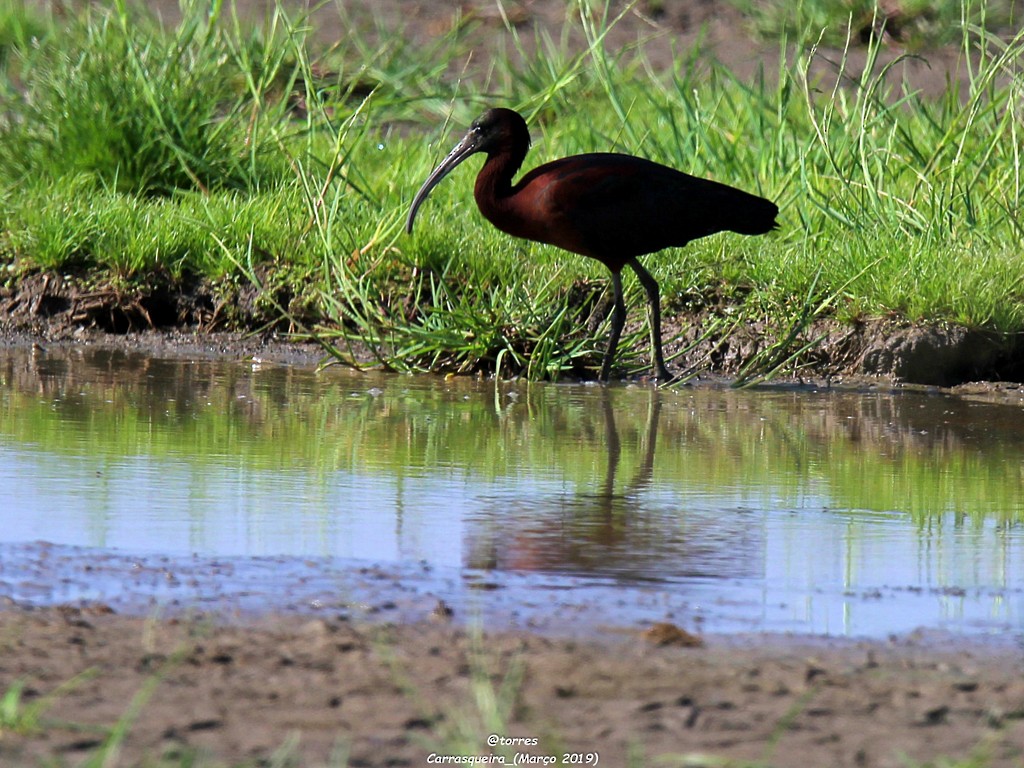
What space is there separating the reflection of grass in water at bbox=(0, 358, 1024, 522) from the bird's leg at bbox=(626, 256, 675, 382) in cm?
22

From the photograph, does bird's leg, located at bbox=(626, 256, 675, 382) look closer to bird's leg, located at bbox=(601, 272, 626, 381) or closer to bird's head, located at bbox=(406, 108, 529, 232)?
bird's leg, located at bbox=(601, 272, 626, 381)

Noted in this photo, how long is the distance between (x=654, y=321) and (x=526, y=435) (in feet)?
4.57

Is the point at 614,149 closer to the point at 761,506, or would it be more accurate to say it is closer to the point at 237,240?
the point at 237,240

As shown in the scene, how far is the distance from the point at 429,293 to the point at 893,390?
1936 millimetres

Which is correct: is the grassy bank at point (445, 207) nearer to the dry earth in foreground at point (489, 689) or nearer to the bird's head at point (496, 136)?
the bird's head at point (496, 136)

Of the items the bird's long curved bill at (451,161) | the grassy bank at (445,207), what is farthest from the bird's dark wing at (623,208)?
the bird's long curved bill at (451,161)

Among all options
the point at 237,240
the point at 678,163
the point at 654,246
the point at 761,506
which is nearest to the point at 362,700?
the point at 761,506

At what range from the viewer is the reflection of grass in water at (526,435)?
14.4 feet

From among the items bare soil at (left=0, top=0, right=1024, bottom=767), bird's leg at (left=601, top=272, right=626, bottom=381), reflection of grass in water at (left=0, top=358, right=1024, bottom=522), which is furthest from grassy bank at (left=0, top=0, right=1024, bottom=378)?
bare soil at (left=0, top=0, right=1024, bottom=767)

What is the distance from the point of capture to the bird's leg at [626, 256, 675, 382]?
6336 mm

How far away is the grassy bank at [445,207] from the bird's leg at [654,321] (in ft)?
0.53

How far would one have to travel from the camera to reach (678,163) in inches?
307

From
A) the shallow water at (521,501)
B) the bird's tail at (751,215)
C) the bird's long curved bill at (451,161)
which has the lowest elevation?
the shallow water at (521,501)

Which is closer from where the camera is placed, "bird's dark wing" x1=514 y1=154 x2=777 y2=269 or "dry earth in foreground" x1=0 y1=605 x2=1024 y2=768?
A: "dry earth in foreground" x1=0 y1=605 x2=1024 y2=768
